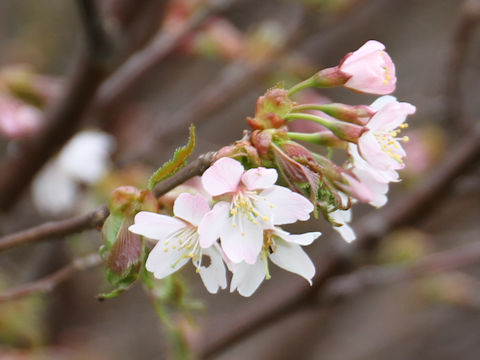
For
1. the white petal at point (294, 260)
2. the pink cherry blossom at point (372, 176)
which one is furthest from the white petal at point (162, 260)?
the pink cherry blossom at point (372, 176)

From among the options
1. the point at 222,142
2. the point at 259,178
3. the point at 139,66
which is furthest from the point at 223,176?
the point at 222,142

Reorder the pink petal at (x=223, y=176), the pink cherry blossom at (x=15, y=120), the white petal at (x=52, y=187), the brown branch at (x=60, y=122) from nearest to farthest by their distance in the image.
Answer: the pink petal at (x=223, y=176), the brown branch at (x=60, y=122), the pink cherry blossom at (x=15, y=120), the white petal at (x=52, y=187)

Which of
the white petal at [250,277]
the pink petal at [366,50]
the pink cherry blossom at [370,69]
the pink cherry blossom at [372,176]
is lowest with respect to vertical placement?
the white petal at [250,277]

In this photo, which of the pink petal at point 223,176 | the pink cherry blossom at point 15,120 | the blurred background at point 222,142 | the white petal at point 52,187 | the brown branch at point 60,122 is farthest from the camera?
the white petal at point 52,187

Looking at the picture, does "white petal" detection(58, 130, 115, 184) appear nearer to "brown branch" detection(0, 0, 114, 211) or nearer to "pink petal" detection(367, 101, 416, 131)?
"brown branch" detection(0, 0, 114, 211)

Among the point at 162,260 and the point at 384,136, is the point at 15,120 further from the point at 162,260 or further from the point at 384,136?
the point at 384,136

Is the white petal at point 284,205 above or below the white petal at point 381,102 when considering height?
below

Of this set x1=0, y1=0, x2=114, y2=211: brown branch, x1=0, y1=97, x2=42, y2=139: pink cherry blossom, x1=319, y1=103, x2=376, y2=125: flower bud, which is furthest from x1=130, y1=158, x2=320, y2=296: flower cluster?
x1=0, y1=97, x2=42, y2=139: pink cherry blossom

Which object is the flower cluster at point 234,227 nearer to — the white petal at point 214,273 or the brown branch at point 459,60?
the white petal at point 214,273

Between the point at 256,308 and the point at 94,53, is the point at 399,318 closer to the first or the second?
the point at 256,308
